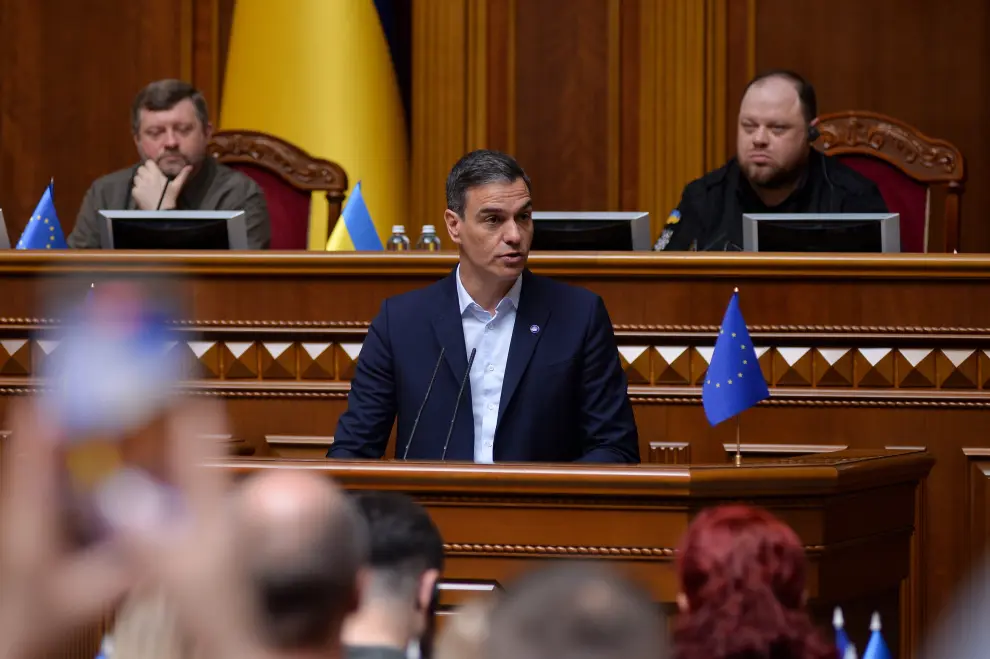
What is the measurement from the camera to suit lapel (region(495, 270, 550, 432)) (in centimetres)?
329

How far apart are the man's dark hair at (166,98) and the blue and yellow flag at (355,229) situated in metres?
0.74

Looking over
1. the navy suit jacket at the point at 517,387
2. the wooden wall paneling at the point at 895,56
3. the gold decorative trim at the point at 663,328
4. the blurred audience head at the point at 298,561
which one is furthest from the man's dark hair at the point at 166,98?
the blurred audience head at the point at 298,561

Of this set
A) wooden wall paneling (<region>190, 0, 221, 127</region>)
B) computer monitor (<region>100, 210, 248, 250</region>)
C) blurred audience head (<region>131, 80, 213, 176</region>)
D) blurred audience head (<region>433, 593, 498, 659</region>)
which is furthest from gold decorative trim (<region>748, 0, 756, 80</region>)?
blurred audience head (<region>433, 593, 498, 659</region>)

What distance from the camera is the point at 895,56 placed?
20.9 feet

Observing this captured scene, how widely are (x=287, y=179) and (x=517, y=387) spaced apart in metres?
2.02

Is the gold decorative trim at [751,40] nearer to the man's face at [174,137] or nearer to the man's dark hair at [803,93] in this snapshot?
the man's dark hair at [803,93]

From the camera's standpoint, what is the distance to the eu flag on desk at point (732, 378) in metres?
3.28

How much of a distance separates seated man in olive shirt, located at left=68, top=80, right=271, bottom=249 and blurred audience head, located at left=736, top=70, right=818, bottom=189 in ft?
4.83

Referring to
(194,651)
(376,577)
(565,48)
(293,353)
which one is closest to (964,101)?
(565,48)

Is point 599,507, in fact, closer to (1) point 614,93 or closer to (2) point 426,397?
(2) point 426,397

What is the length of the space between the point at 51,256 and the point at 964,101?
3.89 meters

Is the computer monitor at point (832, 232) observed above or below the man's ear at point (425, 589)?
above

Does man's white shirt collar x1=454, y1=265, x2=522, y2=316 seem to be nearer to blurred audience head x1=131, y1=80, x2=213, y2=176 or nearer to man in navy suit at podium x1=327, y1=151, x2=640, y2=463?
man in navy suit at podium x1=327, y1=151, x2=640, y2=463

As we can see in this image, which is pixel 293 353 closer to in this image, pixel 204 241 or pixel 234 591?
pixel 204 241
